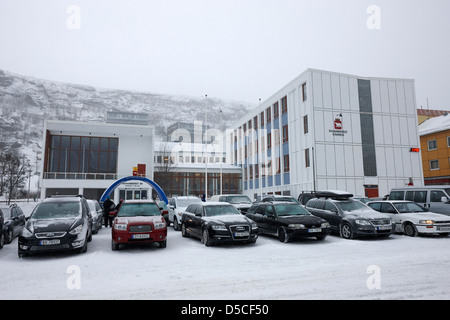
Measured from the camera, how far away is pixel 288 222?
38.5ft

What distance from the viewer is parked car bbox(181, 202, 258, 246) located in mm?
10898

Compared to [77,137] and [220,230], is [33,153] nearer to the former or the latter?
[77,137]

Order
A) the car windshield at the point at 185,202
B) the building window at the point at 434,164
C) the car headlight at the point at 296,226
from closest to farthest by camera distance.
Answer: the car headlight at the point at 296,226, the car windshield at the point at 185,202, the building window at the point at 434,164

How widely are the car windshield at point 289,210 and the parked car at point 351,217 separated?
4.90ft

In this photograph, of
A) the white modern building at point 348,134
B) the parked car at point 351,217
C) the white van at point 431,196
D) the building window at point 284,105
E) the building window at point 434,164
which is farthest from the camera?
the building window at point 434,164

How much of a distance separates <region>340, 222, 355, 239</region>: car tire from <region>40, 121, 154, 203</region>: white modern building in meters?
23.6

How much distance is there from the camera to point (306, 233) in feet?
37.8

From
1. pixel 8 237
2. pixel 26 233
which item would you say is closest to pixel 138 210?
pixel 26 233

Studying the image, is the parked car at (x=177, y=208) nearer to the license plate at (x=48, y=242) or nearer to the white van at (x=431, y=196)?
the license plate at (x=48, y=242)

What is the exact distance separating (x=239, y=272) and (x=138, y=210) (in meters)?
5.83

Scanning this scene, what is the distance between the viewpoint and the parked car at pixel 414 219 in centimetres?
1261

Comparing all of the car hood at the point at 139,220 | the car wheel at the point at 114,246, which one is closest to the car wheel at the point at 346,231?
the car hood at the point at 139,220

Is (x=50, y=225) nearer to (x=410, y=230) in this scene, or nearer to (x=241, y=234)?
(x=241, y=234)

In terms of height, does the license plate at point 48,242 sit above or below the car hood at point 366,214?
below
